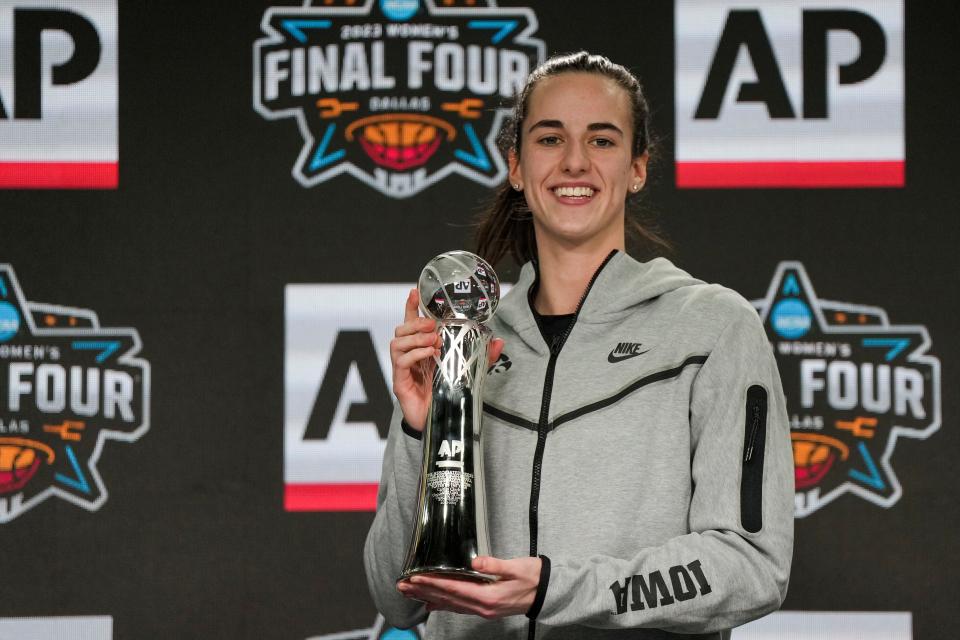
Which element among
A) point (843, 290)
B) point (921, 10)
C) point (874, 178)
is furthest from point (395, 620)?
point (921, 10)

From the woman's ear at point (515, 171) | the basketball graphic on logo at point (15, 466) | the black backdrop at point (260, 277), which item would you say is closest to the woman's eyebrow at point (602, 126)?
the woman's ear at point (515, 171)

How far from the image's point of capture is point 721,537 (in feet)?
3.79

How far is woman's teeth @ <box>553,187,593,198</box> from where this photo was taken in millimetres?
1348

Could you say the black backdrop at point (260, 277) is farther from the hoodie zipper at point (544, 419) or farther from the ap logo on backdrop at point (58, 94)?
the hoodie zipper at point (544, 419)

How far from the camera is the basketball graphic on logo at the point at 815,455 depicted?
7.89 ft

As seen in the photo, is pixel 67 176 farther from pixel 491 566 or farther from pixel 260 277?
pixel 491 566

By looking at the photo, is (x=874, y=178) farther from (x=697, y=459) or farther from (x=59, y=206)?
(x=59, y=206)

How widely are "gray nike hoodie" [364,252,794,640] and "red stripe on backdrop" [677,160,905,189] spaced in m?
1.16

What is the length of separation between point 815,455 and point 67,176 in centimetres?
171

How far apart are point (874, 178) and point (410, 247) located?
39.7 inches

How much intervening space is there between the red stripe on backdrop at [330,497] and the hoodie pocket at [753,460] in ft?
4.32

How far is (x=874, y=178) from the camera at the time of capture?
2.46 m

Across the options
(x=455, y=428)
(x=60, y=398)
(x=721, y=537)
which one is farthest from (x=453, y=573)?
(x=60, y=398)

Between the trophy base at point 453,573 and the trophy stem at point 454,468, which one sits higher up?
the trophy stem at point 454,468
